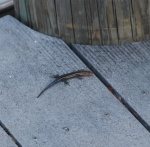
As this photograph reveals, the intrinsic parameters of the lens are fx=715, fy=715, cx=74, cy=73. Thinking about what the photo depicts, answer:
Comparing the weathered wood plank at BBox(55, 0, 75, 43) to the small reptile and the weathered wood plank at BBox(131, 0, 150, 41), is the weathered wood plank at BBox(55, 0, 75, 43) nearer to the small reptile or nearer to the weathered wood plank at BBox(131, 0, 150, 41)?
the small reptile

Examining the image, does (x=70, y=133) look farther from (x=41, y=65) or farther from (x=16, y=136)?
(x=41, y=65)

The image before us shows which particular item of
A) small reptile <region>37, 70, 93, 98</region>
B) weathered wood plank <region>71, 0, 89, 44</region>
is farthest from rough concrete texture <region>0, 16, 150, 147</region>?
weathered wood plank <region>71, 0, 89, 44</region>

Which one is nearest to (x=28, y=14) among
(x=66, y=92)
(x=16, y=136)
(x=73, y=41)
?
(x=73, y=41)

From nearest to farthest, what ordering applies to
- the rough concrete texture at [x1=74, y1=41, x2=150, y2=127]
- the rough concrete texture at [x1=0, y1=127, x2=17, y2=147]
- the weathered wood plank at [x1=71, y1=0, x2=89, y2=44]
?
the rough concrete texture at [x1=0, y1=127, x2=17, y2=147], the rough concrete texture at [x1=74, y1=41, x2=150, y2=127], the weathered wood plank at [x1=71, y1=0, x2=89, y2=44]

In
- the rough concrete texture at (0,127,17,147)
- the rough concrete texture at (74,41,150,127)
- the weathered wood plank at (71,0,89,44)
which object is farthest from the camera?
the weathered wood plank at (71,0,89,44)

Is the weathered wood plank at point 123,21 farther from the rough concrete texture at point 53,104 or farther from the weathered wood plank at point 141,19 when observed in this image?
the rough concrete texture at point 53,104

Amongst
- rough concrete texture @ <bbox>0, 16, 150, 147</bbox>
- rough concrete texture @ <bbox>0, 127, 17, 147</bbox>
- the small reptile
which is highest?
the small reptile

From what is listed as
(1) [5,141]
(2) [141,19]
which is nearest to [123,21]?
(2) [141,19]
